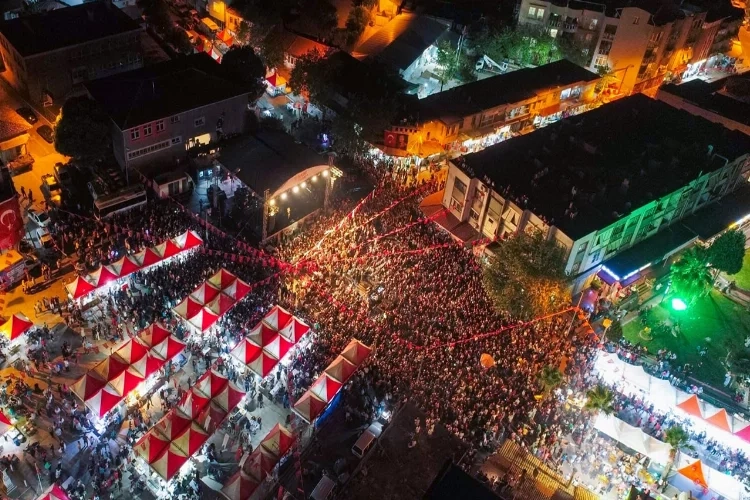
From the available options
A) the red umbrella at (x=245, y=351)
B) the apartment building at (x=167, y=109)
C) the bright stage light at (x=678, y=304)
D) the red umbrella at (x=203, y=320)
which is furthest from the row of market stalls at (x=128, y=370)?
the bright stage light at (x=678, y=304)

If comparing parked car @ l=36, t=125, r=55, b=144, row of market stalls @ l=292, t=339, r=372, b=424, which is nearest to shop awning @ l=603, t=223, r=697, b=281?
row of market stalls @ l=292, t=339, r=372, b=424

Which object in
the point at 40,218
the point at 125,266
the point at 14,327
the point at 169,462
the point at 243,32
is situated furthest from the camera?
the point at 243,32

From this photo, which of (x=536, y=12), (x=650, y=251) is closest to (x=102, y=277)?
(x=650, y=251)

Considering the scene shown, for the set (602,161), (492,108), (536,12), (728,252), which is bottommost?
(728,252)

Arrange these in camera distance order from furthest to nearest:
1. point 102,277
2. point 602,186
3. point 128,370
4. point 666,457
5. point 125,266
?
point 602,186 → point 125,266 → point 102,277 → point 666,457 → point 128,370

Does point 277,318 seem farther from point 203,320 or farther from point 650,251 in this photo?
point 650,251

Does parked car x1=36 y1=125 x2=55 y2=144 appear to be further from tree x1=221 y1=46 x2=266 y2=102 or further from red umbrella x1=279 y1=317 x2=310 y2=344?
red umbrella x1=279 y1=317 x2=310 y2=344

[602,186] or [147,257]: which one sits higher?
[602,186]

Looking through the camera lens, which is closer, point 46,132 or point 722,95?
point 46,132

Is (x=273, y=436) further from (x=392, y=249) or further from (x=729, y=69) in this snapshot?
(x=729, y=69)
